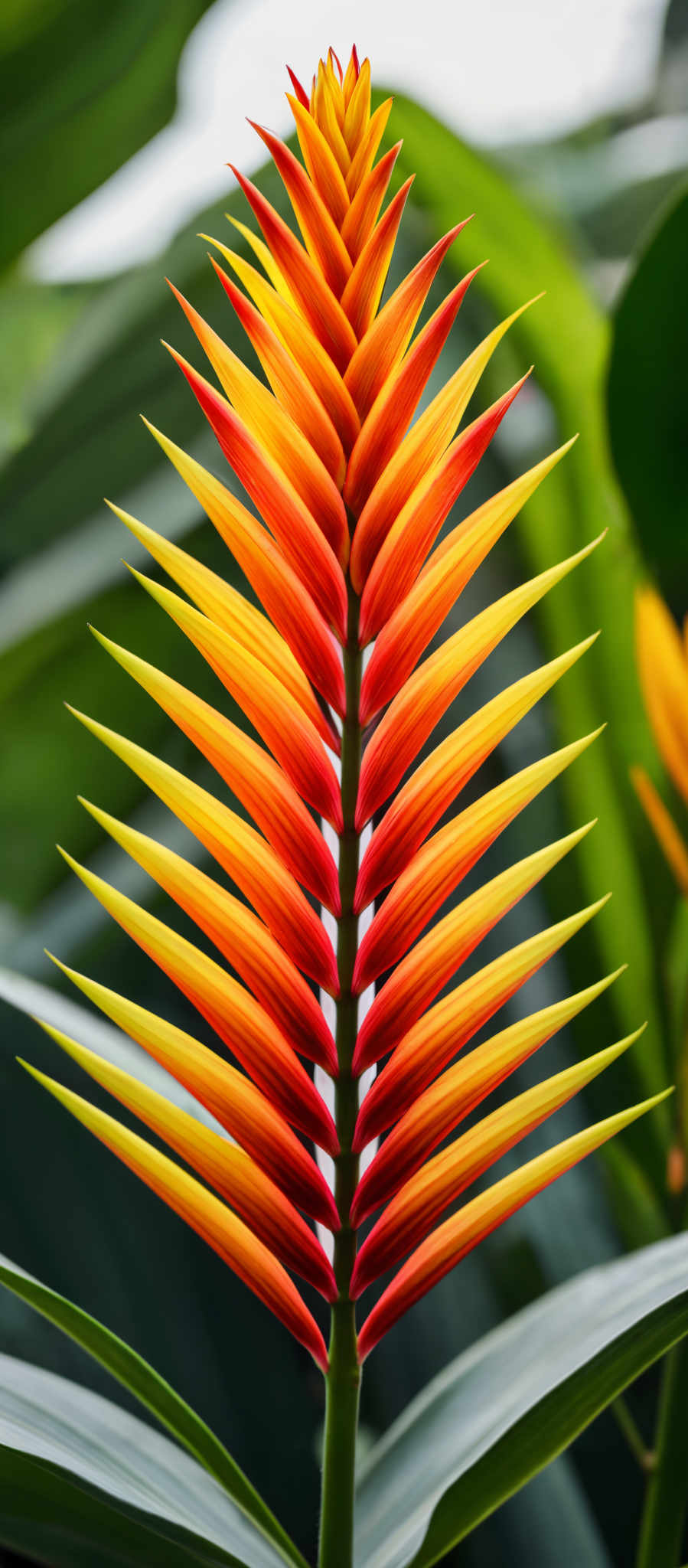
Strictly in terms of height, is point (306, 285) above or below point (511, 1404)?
above

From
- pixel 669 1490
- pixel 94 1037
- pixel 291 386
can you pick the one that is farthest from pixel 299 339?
pixel 669 1490

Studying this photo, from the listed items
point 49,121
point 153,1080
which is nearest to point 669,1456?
point 153,1080

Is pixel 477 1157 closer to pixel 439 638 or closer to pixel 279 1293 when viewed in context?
pixel 279 1293

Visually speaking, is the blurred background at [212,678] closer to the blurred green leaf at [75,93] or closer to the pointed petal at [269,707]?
the blurred green leaf at [75,93]

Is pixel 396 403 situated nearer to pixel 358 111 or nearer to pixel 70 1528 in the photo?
pixel 358 111

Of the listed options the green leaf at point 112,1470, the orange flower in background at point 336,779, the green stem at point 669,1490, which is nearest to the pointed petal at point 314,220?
the orange flower in background at point 336,779

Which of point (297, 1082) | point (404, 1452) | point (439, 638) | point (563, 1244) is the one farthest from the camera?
point (439, 638)
